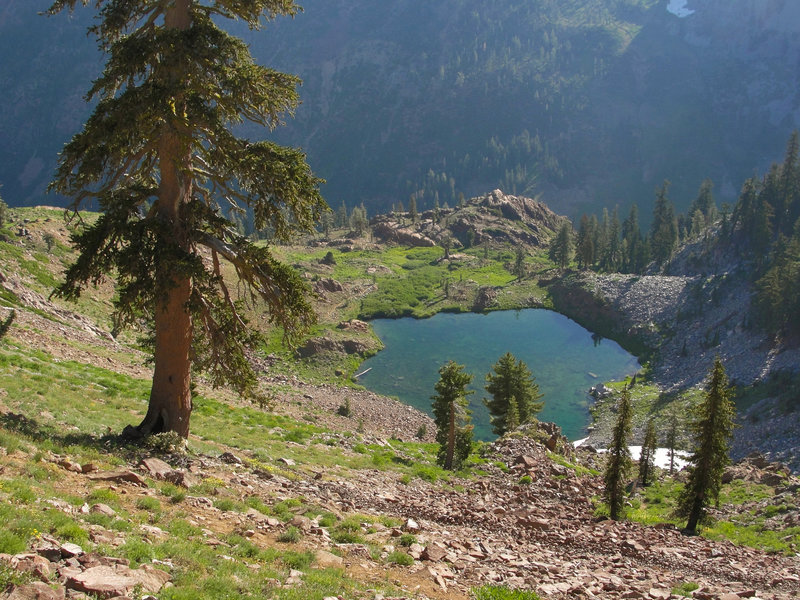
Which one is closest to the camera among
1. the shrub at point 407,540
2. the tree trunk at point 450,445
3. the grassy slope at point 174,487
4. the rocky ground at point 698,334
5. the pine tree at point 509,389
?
the grassy slope at point 174,487

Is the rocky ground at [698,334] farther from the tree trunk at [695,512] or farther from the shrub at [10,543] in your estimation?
the shrub at [10,543]

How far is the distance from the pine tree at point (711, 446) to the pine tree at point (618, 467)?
321 centimetres

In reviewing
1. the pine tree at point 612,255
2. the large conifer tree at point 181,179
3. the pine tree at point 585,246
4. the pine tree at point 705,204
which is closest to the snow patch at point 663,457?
the large conifer tree at point 181,179

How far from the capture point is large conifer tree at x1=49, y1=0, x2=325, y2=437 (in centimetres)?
1417

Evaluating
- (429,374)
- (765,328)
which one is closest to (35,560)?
(429,374)

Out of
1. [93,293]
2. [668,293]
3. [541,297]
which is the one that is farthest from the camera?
[541,297]

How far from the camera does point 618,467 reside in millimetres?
29094

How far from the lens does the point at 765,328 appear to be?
80.6 meters

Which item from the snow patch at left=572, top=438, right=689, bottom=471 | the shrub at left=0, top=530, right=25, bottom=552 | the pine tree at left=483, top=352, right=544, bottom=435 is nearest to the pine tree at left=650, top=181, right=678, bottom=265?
the snow patch at left=572, top=438, right=689, bottom=471

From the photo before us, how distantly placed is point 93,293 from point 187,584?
53587 mm

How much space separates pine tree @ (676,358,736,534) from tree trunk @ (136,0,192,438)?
25.4 meters

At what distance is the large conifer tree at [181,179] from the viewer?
14172 millimetres

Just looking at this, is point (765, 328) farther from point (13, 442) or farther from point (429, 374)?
point (13, 442)

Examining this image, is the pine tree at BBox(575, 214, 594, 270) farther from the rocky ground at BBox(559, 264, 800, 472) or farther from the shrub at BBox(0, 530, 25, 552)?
the shrub at BBox(0, 530, 25, 552)
